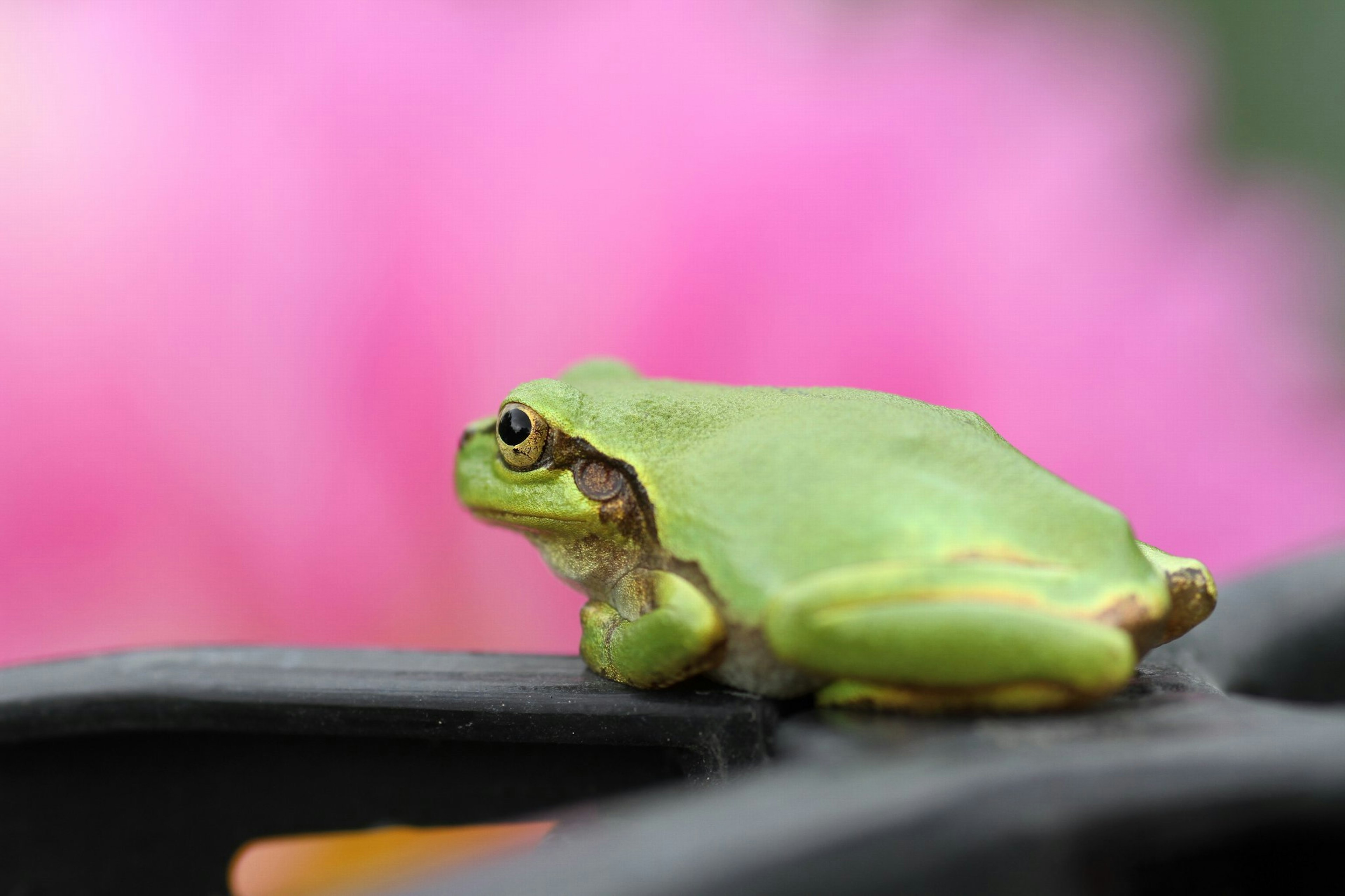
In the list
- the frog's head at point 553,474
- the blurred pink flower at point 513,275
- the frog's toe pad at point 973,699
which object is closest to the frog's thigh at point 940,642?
the frog's toe pad at point 973,699

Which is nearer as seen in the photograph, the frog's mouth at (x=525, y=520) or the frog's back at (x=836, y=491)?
the frog's back at (x=836, y=491)

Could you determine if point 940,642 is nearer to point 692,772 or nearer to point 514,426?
point 692,772

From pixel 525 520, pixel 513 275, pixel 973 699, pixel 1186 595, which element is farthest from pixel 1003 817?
pixel 513 275

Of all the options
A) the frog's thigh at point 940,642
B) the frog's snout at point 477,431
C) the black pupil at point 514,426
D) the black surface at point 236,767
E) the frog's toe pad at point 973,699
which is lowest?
the black surface at point 236,767

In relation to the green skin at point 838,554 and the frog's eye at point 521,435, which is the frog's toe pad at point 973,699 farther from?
the frog's eye at point 521,435

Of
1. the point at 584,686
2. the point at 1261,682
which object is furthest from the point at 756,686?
Result: the point at 1261,682

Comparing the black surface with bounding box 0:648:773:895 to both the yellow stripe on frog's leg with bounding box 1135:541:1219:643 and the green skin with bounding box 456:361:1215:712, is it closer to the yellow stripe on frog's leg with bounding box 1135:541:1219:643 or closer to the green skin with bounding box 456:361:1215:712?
the green skin with bounding box 456:361:1215:712

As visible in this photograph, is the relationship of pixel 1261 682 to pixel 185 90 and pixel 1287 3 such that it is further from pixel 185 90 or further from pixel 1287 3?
pixel 1287 3
